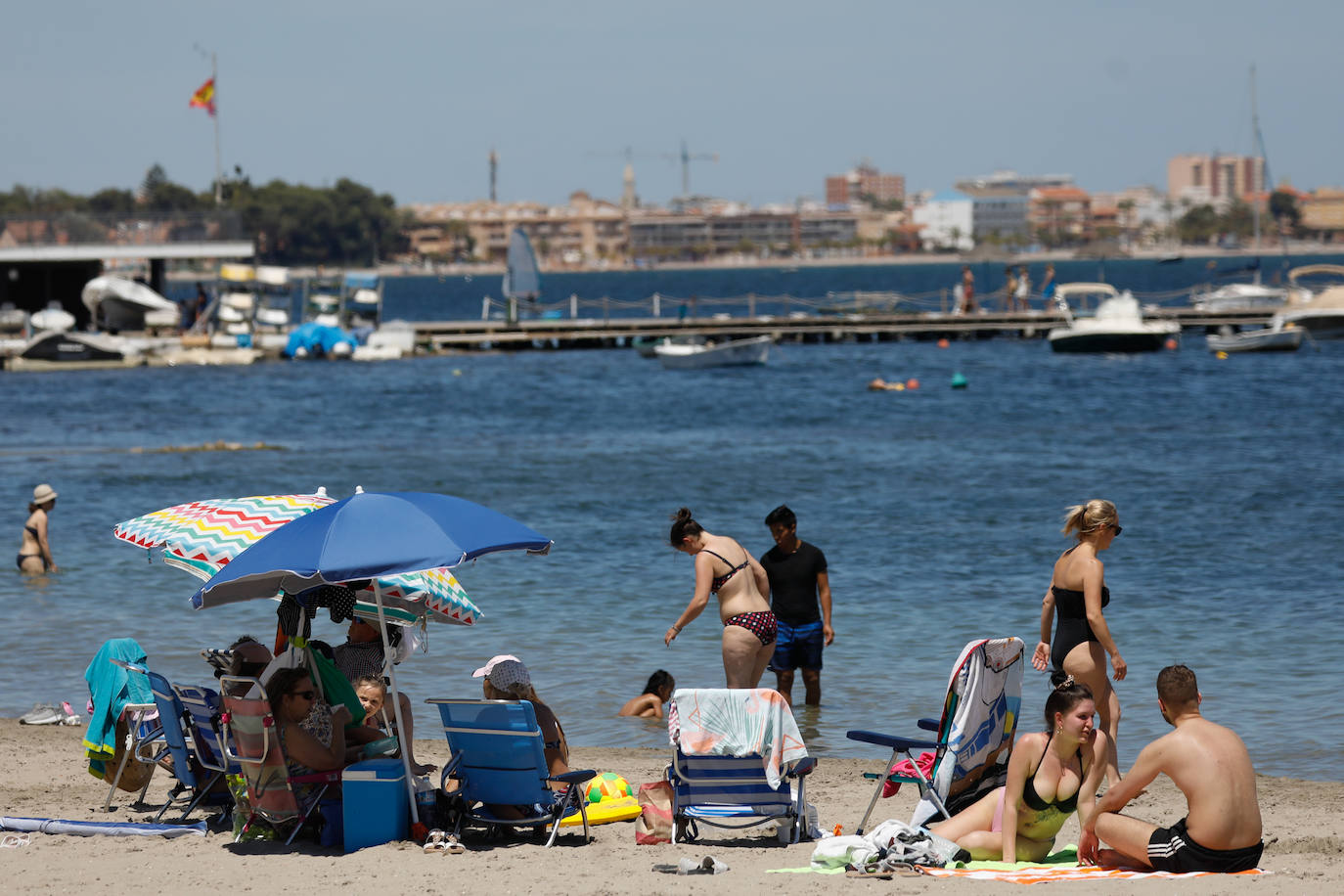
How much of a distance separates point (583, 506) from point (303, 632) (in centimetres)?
1436

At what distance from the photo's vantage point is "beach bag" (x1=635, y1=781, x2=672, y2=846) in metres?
7.00

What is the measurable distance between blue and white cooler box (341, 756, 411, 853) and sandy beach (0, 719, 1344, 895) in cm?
8

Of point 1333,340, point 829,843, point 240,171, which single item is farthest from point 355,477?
point 1333,340

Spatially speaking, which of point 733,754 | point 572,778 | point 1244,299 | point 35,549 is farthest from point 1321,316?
point 572,778

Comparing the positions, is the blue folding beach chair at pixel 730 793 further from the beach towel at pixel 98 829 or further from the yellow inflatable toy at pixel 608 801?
the beach towel at pixel 98 829

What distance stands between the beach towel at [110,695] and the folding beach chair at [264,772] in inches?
46.9

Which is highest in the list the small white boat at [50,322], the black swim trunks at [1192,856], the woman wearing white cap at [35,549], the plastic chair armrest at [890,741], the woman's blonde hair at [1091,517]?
the small white boat at [50,322]

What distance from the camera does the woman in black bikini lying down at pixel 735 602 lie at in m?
8.60

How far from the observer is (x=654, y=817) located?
701 cm

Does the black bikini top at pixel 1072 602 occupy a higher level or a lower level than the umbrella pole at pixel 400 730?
higher

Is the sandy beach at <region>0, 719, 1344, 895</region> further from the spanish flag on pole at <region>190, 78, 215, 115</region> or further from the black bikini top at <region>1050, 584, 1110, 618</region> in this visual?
the spanish flag on pole at <region>190, 78, 215, 115</region>

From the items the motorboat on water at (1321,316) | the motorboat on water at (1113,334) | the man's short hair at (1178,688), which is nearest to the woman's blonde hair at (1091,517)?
the man's short hair at (1178,688)

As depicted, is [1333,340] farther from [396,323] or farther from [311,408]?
[311,408]

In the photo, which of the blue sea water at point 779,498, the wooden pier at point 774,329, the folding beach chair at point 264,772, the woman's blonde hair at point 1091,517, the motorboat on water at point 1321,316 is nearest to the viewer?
the folding beach chair at point 264,772
